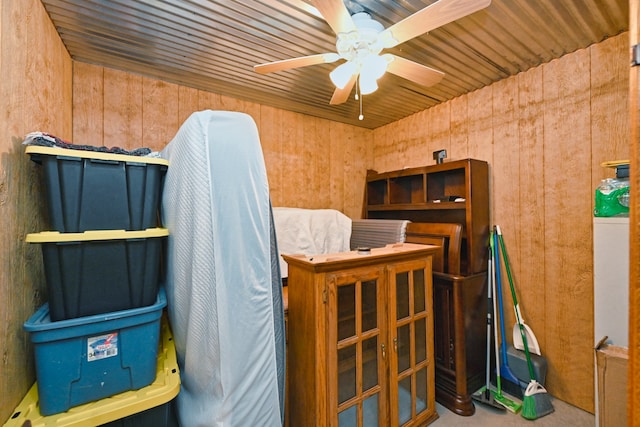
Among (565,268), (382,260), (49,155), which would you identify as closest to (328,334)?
(382,260)

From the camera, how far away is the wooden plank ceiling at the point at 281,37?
1540mm

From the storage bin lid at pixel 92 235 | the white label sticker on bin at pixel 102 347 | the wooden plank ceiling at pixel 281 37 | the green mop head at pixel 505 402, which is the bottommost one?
the green mop head at pixel 505 402

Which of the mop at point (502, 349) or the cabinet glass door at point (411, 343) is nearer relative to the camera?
the cabinet glass door at point (411, 343)

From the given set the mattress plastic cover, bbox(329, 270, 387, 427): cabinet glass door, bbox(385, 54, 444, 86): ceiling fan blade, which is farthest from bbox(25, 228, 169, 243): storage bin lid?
bbox(385, 54, 444, 86): ceiling fan blade

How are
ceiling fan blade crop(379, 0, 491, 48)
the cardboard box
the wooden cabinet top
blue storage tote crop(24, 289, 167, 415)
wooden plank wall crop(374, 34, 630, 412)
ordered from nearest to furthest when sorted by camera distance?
blue storage tote crop(24, 289, 167, 415), ceiling fan blade crop(379, 0, 491, 48), the cardboard box, the wooden cabinet top, wooden plank wall crop(374, 34, 630, 412)

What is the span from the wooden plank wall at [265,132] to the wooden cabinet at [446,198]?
41 cm

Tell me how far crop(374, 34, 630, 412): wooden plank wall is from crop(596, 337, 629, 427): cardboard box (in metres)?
0.83

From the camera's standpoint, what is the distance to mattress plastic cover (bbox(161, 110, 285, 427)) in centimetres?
101

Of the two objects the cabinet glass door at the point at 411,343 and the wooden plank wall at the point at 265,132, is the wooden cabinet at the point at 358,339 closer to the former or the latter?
the cabinet glass door at the point at 411,343

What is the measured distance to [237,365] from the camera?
1.04m

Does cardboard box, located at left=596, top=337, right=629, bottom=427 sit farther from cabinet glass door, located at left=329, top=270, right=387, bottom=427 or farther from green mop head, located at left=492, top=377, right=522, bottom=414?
cabinet glass door, located at left=329, top=270, right=387, bottom=427

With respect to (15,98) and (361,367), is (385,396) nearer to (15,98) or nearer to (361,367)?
(361,367)

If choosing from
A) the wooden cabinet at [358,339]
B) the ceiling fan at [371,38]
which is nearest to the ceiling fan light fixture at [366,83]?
the ceiling fan at [371,38]

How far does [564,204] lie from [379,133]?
2.10 metres
